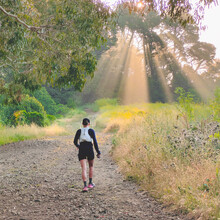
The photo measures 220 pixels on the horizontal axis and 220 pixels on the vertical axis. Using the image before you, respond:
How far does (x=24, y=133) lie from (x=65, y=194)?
9.90m

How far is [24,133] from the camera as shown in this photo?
1451 cm

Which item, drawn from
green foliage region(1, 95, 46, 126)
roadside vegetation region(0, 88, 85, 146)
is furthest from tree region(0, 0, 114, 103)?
green foliage region(1, 95, 46, 126)

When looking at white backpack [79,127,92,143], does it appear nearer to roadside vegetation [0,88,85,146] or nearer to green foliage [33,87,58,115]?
roadside vegetation [0,88,85,146]

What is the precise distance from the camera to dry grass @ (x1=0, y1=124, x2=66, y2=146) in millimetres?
13523

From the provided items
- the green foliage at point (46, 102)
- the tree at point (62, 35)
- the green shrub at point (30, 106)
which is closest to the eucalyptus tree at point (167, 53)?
the green foliage at point (46, 102)

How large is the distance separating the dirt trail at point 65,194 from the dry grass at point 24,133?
4.47 meters

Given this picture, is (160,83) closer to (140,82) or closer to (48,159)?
(140,82)

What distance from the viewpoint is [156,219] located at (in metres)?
4.04

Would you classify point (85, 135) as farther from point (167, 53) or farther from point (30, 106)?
point (167, 53)

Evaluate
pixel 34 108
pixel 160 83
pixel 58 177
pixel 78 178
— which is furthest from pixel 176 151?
pixel 160 83

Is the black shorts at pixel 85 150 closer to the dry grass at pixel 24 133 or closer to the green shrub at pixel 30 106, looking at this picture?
the dry grass at pixel 24 133

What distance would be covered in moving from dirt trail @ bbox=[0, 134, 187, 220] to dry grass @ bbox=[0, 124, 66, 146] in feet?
14.7

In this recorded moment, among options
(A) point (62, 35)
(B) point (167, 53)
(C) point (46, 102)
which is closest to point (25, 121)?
(A) point (62, 35)

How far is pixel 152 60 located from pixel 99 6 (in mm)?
27224
